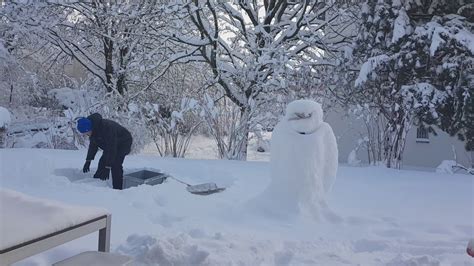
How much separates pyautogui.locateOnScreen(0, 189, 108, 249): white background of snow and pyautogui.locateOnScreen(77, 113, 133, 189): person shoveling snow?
3025 millimetres

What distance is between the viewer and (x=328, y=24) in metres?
11.6

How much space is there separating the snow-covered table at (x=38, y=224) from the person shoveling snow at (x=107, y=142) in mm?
3051

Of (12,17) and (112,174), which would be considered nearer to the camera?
(112,174)

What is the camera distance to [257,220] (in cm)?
441

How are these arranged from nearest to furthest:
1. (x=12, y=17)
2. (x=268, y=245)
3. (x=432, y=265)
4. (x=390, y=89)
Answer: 1. (x=432, y=265)
2. (x=268, y=245)
3. (x=390, y=89)
4. (x=12, y=17)

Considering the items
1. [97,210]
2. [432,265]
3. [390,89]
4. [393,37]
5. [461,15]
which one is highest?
[461,15]

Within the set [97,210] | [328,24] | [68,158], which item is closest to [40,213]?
[97,210]

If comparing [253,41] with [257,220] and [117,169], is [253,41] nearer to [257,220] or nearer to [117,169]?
[117,169]

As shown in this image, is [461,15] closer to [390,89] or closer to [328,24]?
[390,89]

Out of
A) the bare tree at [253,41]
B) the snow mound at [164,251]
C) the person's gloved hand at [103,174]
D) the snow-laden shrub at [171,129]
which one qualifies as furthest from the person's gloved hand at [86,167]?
the bare tree at [253,41]

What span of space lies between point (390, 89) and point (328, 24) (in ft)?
11.7

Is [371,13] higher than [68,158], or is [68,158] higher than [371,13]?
[371,13]

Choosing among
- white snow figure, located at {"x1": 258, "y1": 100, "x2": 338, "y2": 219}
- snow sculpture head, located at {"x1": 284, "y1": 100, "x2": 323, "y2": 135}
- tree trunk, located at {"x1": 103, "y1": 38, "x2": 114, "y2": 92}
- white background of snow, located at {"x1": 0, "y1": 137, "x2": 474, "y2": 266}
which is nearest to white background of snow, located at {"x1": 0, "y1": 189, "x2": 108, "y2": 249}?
white background of snow, located at {"x1": 0, "y1": 137, "x2": 474, "y2": 266}

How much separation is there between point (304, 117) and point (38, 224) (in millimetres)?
3017
